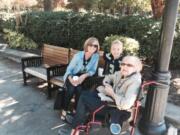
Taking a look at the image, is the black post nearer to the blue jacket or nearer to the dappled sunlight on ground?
the blue jacket

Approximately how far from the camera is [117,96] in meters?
3.26

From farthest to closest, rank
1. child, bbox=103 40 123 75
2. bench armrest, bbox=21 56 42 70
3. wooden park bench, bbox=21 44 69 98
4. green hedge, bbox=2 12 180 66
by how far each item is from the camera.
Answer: green hedge, bbox=2 12 180 66 < bench armrest, bbox=21 56 42 70 < wooden park bench, bbox=21 44 69 98 < child, bbox=103 40 123 75

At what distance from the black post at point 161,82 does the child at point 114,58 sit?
0.77 m

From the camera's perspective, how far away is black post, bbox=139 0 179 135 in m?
3.21

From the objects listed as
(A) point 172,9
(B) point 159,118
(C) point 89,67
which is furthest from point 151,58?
(A) point 172,9

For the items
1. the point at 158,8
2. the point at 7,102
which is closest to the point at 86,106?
the point at 7,102

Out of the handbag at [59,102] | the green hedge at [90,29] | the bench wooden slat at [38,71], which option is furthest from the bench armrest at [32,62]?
the green hedge at [90,29]

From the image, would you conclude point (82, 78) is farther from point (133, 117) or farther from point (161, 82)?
point (161, 82)

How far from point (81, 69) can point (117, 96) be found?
53.7 inches

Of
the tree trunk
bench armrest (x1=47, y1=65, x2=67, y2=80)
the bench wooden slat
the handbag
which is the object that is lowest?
the handbag

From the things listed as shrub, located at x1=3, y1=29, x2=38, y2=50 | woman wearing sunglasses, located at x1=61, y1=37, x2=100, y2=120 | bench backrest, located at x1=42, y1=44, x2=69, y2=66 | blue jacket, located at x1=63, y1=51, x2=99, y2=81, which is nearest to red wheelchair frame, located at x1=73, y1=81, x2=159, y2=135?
woman wearing sunglasses, located at x1=61, y1=37, x2=100, y2=120

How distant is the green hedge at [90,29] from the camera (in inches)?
240

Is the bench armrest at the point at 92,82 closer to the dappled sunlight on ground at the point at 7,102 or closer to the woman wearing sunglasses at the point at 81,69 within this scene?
the woman wearing sunglasses at the point at 81,69

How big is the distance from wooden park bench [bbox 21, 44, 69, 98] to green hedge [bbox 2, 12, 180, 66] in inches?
73.9
